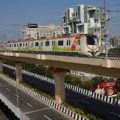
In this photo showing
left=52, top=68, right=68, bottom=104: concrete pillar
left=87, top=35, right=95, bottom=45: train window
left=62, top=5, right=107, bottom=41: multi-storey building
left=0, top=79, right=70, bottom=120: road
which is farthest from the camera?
left=62, top=5, right=107, bottom=41: multi-storey building

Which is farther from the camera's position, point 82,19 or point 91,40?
point 82,19

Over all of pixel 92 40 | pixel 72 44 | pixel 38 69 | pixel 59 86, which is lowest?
pixel 38 69

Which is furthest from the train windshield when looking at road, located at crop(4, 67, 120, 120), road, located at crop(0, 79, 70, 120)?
road, located at crop(0, 79, 70, 120)

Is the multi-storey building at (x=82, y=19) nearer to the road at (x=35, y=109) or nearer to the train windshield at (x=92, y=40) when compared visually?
the road at (x=35, y=109)

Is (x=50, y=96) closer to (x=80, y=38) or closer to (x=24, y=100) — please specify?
(x=24, y=100)

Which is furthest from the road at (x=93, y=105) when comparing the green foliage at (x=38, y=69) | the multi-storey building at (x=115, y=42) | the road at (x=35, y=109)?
the green foliage at (x=38, y=69)

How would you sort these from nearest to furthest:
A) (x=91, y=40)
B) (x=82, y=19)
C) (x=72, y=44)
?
(x=91, y=40), (x=72, y=44), (x=82, y=19)

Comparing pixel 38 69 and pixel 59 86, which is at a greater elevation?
pixel 59 86

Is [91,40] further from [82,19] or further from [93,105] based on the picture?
[82,19]

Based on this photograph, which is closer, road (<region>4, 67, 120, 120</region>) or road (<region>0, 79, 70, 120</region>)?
road (<region>0, 79, 70, 120</region>)

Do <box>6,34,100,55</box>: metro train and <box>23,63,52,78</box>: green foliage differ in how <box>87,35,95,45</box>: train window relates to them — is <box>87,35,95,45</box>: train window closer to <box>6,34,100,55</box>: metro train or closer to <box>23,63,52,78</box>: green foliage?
<box>6,34,100,55</box>: metro train

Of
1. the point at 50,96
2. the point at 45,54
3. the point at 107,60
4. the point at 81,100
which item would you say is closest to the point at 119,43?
the point at 107,60

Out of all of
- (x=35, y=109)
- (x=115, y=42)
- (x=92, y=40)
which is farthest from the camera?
(x=35, y=109)

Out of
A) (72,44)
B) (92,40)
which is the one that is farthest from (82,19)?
(92,40)
